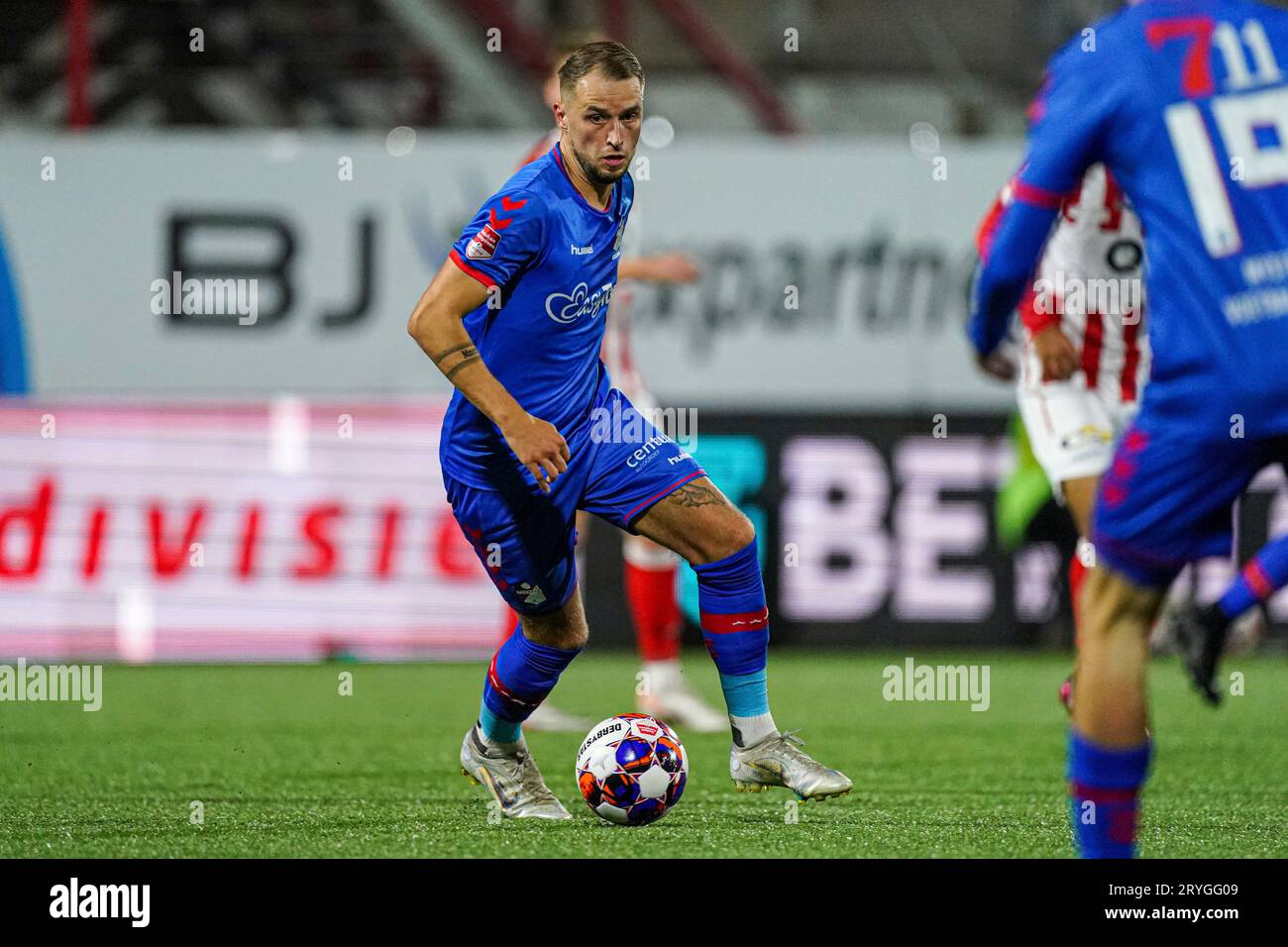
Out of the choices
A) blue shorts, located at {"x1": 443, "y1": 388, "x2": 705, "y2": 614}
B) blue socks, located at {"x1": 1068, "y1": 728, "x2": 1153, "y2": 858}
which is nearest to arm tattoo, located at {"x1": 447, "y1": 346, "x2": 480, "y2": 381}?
blue shorts, located at {"x1": 443, "y1": 388, "x2": 705, "y2": 614}

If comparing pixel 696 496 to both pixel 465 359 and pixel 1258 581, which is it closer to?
pixel 465 359

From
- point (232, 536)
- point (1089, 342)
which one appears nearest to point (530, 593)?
point (1089, 342)

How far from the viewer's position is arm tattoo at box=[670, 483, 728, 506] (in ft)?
15.7

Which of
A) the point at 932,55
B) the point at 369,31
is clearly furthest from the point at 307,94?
the point at 932,55

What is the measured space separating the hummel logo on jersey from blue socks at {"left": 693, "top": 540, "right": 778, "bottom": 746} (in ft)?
1.41

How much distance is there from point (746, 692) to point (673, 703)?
8.22 ft

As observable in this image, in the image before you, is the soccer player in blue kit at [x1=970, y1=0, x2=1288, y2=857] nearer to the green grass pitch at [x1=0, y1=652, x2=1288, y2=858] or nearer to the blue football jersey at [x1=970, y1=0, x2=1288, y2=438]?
the blue football jersey at [x1=970, y1=0, x2=1288, y2=438]

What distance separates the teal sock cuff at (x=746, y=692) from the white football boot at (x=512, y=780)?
0.59m

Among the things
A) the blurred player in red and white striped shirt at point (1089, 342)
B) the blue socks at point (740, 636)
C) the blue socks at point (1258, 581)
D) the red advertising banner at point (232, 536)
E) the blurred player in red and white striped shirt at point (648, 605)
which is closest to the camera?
the blue socks at point (740, 636)

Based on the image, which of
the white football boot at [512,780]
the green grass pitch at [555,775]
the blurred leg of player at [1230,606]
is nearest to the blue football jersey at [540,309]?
the white football boot at [512,780]

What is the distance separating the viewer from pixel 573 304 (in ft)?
15.7

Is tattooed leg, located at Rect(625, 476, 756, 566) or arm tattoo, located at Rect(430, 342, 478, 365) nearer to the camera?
arm tattoo, located at Rect(430, 342, 478, 365)

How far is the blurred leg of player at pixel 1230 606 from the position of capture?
5.59 meters

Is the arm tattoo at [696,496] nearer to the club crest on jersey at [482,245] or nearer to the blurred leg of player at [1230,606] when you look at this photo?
the club crest on jersey at [482,245]
